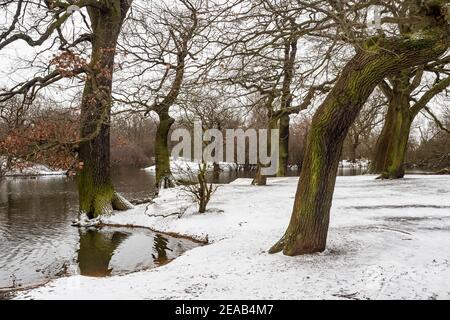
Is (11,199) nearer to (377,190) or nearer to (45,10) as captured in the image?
(45,10)

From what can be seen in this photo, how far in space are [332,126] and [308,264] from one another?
215cm

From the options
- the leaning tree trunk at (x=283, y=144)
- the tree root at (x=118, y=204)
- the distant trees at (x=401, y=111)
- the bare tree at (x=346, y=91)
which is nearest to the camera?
the bare tree at (x=346, y=91)

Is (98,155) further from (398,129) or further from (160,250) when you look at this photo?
(398,129)

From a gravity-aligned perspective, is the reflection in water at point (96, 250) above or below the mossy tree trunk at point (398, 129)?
below

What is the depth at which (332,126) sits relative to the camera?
6.45 meters

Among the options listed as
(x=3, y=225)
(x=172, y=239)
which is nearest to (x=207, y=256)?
(x=172, y=239)

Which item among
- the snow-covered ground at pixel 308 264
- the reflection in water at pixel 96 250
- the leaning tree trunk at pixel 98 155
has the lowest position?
the reflection in water at pixel 96 250

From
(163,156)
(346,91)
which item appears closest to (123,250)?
(346,91)

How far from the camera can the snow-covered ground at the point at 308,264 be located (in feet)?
17.9

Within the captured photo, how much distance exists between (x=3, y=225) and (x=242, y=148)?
24579 mm

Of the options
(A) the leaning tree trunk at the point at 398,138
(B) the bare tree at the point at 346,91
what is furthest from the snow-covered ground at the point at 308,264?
(A) the leaning tree trunk at the point at 398,138

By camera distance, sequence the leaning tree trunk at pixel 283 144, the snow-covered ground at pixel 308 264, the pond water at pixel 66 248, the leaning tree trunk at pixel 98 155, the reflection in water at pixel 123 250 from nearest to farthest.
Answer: the snow-covered ground at pixel 308 264, the pond water at pixel 66 248, the reflection in water at pixel 123 250, the leaning tree trunk at pixel 98 155, the leaning tree trunk at pixel 283 144

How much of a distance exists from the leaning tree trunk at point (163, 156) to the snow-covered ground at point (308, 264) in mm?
6387

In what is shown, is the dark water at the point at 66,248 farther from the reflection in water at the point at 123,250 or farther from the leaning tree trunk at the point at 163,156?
the leaning tree trunk at the point at 163,156
